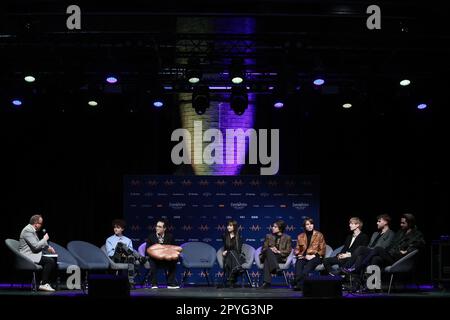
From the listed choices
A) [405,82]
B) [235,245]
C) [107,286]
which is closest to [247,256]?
[235,245]

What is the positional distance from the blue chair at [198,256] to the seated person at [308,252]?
162cm

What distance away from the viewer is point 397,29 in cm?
1062

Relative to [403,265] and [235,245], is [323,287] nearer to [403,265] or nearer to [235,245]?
[403,265]

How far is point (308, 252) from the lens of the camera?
11414 millimetres

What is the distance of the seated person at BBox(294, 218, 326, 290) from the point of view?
446 inches

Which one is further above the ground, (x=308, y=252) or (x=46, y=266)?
(x=308, y=252)

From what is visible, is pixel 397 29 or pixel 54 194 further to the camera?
pixel 54 194

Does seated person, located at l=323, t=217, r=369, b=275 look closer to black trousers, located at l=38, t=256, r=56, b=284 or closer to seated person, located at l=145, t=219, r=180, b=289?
seated person, located at l=145, t=219, r=180, b=289

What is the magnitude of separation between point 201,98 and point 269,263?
9.75ft

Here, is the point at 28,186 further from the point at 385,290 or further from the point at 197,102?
the point at 385,290
